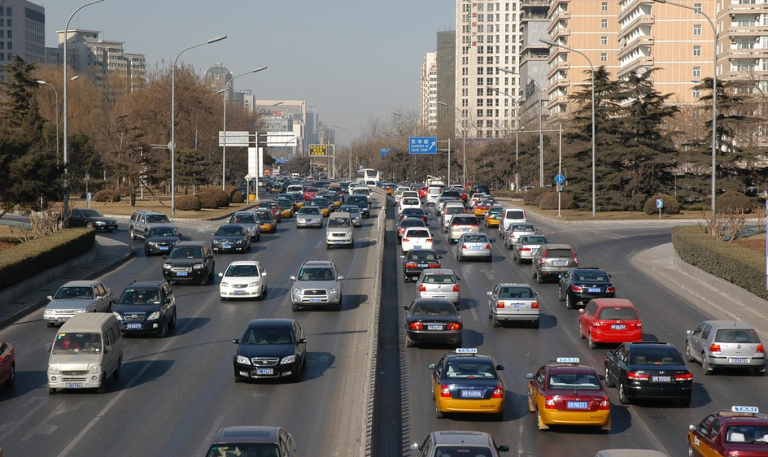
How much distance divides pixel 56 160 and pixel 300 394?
28.0m

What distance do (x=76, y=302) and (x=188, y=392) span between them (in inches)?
352

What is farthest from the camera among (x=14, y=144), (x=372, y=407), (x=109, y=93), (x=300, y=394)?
(x=109, y=93)

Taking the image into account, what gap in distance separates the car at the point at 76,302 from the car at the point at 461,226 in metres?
25.9

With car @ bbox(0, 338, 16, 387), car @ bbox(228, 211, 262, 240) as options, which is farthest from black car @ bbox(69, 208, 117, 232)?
car @ bbox(0, 338, 16, 387)

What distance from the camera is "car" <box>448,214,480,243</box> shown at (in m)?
52.0

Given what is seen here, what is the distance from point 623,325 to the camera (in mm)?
25734

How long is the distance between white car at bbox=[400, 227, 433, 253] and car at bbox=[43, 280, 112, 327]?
751 inches

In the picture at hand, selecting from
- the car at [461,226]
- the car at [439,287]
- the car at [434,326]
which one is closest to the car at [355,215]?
the car at [461,226]

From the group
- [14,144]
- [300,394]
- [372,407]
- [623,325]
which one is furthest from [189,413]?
[14,144]

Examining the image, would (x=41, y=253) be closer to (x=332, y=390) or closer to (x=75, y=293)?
(x=75, y=293)

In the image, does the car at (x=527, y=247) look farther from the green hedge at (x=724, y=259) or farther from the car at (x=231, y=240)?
the car at (x=231, y=240)

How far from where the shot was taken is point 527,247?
43625 mm

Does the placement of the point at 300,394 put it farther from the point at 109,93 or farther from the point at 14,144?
the point at 109,93

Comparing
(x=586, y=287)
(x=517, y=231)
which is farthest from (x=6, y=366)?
(x=517, y=231)
